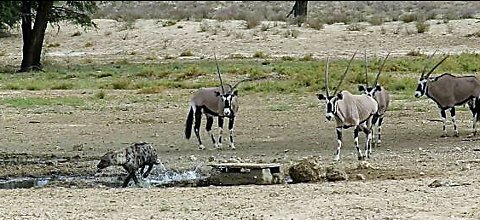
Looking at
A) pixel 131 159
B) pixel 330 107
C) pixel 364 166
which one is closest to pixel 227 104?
pixel 330 107

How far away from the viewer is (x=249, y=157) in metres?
17.7

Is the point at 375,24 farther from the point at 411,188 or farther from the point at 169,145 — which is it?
the point at 411,188

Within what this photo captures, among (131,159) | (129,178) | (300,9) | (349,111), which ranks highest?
(349,111)

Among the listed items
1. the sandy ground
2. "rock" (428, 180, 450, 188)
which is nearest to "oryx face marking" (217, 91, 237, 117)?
the sandy ground

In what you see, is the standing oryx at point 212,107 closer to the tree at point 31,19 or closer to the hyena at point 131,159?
the hyena at point 131,159

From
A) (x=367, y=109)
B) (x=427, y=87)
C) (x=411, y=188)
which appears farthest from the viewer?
(x=427, y=87)

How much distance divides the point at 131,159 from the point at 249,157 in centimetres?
327

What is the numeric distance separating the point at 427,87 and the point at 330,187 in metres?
7.37

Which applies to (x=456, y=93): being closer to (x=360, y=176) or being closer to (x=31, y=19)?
(x=360, y=176)

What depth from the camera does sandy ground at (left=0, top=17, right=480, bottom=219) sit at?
12.1m

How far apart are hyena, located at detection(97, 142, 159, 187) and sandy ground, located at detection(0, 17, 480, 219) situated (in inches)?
19.9

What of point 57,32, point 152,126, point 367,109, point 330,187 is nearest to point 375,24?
point 57,32

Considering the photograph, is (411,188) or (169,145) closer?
(411,188)

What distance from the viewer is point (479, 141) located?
62.4 ft
